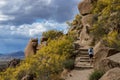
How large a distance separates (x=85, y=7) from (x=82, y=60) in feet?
55.7

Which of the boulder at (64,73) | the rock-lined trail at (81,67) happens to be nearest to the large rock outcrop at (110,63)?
the rock-lined trail at (81,67)

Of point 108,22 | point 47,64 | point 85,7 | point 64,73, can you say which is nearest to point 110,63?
point 47,64

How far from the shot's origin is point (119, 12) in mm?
40219

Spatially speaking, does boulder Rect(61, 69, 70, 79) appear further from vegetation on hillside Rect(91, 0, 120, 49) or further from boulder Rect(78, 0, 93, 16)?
boulder Rect(78, 0, 93, 16)

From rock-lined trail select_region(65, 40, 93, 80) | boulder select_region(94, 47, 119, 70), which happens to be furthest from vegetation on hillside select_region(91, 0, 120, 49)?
boulder select_region(94, 47, 119, 70)

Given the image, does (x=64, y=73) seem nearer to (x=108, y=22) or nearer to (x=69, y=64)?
(x=69, y=64)

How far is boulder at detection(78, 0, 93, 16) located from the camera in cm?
5047

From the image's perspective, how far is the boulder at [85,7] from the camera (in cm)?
5047

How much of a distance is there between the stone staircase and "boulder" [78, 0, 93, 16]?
12772 mm

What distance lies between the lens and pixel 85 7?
5116 centimetres

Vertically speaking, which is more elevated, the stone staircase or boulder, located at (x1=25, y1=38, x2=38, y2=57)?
boulder, located at (x1=25, y1=38, x2=38, y2=57)

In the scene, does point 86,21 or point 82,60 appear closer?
point 82,60

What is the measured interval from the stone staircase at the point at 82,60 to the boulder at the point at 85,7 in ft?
41.9

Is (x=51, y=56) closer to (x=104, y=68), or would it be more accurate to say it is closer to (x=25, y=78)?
(x=25, y=78)
